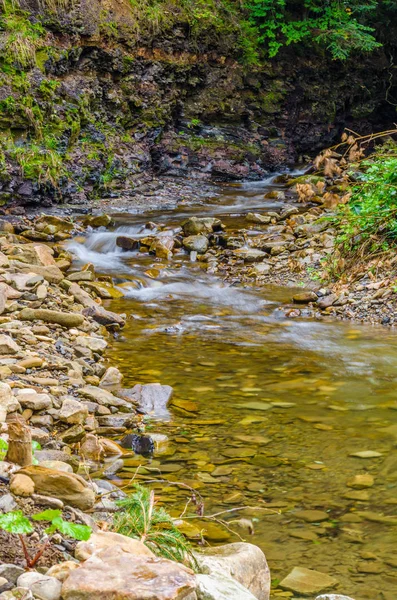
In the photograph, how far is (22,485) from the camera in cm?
200

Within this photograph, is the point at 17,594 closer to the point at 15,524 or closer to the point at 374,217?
the point at 15,524

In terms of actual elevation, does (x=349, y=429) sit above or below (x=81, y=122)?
below

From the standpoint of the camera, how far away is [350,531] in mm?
2441

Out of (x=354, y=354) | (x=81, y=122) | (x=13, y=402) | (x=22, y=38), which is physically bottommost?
(x=354, y=354)

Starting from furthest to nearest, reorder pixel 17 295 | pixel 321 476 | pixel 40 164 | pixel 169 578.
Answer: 1. pixel 40 164
2. pixel 17 295
3. pixel 321 476
4. pixel 169 578

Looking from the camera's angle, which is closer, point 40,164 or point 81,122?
point 40,164

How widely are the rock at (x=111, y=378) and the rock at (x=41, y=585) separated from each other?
259 cm

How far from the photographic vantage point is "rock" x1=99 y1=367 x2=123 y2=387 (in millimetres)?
4121

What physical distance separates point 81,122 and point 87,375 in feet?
30.6

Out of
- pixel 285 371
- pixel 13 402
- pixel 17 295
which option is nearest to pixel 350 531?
pixel 13 402

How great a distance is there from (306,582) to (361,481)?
858mm

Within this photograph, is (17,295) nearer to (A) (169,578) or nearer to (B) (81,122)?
(A) (169,578)

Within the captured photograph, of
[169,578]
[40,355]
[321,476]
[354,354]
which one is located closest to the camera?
[169,578]

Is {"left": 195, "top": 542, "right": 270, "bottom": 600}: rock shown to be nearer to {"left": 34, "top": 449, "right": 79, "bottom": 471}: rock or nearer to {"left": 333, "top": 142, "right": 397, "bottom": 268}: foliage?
{"left": 34, "top": 449, "right": 79, "bottom": 471}: rock
